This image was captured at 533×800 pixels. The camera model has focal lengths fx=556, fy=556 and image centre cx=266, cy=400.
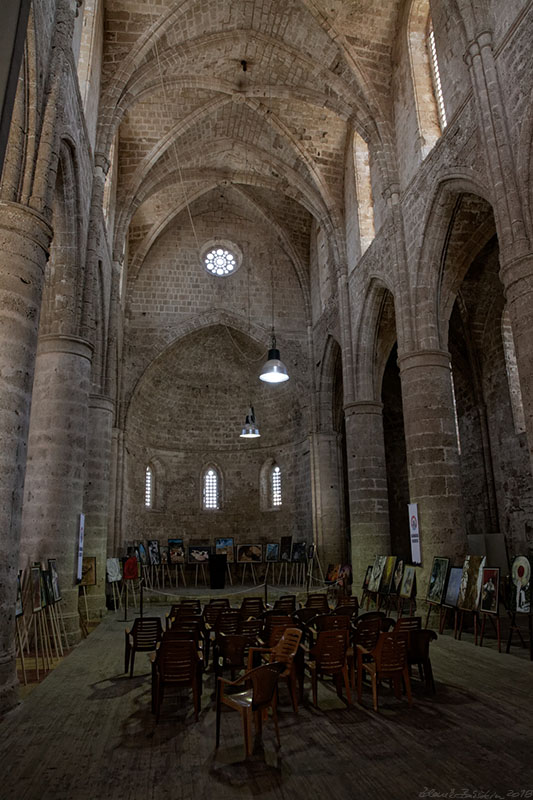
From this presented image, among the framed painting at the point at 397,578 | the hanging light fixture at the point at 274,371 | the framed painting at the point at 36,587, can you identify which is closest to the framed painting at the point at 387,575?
the framed painting at the point at 397,578

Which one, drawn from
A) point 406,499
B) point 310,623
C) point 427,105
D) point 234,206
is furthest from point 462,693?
point 234,206

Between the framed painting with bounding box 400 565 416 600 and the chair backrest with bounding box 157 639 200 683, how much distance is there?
6.51m

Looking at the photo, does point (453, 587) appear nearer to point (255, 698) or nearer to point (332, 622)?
point (332, 622)

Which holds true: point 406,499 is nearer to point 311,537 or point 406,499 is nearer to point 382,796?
point 311,537

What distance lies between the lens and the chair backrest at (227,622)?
23.0ft

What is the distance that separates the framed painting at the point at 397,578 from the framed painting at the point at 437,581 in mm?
974

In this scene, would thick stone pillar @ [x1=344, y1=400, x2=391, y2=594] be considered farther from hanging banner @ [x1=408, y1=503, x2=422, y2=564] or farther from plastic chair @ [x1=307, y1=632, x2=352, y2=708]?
plastic chair @ [x1=307, y1=632, x2=352, y2=708]

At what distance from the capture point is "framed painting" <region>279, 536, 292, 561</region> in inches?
779

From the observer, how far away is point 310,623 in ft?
23.8

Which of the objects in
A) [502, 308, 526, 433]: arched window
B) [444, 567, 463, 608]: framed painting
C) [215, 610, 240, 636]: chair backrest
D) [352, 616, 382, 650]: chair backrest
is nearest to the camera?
[352, 616, 382, 650]: chair backrest

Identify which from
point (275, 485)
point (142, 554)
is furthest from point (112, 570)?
point (275, 485)

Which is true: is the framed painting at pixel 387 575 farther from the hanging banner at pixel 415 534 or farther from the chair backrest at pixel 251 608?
the chair backrest at pixel 251 608

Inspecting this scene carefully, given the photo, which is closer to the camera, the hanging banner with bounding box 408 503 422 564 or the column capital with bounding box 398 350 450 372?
the hanging banner with bounding box 408 503 422 564

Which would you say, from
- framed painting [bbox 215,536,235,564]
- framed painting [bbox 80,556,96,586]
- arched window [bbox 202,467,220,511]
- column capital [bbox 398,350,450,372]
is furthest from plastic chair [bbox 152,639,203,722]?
arched window [bbox 202,467,220,511]
